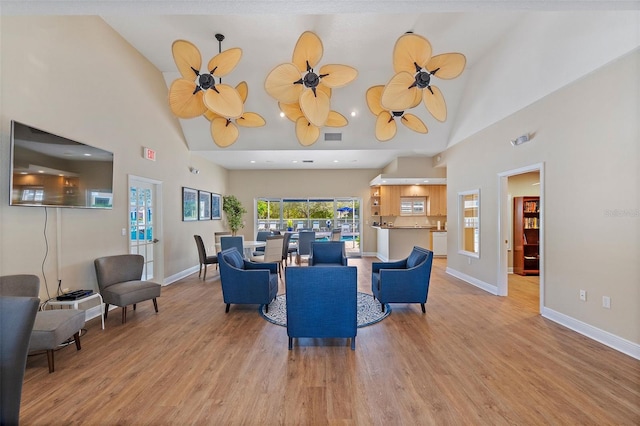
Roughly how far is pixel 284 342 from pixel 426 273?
2.15 m

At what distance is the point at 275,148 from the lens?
6.61m

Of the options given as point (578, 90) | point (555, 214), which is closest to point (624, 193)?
point (555, 214)

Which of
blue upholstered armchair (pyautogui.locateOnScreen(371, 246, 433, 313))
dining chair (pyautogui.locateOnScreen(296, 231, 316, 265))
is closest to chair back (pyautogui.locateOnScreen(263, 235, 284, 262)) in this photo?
dining chair (pyautogui.locateOnScreen(296, 231, 316, 265))

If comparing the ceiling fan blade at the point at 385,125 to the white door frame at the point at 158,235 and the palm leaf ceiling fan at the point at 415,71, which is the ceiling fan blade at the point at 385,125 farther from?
the white door frame at the point at 158,235

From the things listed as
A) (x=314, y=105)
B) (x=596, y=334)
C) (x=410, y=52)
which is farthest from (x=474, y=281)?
(x=314, y=105)

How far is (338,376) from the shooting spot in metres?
2.52

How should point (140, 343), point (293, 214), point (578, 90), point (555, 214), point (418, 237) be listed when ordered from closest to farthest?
point (140, 343)
point (578, 90)
point (555, 214)
point (418, 237)
point (293, 214)

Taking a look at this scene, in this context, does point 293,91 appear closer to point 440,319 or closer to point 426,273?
point 426,273

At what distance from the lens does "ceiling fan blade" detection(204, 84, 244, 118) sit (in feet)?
10.6

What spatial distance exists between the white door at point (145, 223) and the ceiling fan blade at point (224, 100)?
2501mm

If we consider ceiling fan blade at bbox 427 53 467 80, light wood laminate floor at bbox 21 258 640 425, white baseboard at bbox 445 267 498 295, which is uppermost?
ceiling fan blade at bbox 427 53 467 80

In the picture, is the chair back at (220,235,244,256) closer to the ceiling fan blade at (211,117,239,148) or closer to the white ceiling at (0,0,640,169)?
the white ceiling at (0,0,640,169)

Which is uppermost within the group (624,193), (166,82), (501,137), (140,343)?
(166,82)

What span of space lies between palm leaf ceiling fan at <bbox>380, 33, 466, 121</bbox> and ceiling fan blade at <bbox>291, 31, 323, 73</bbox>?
805mm
